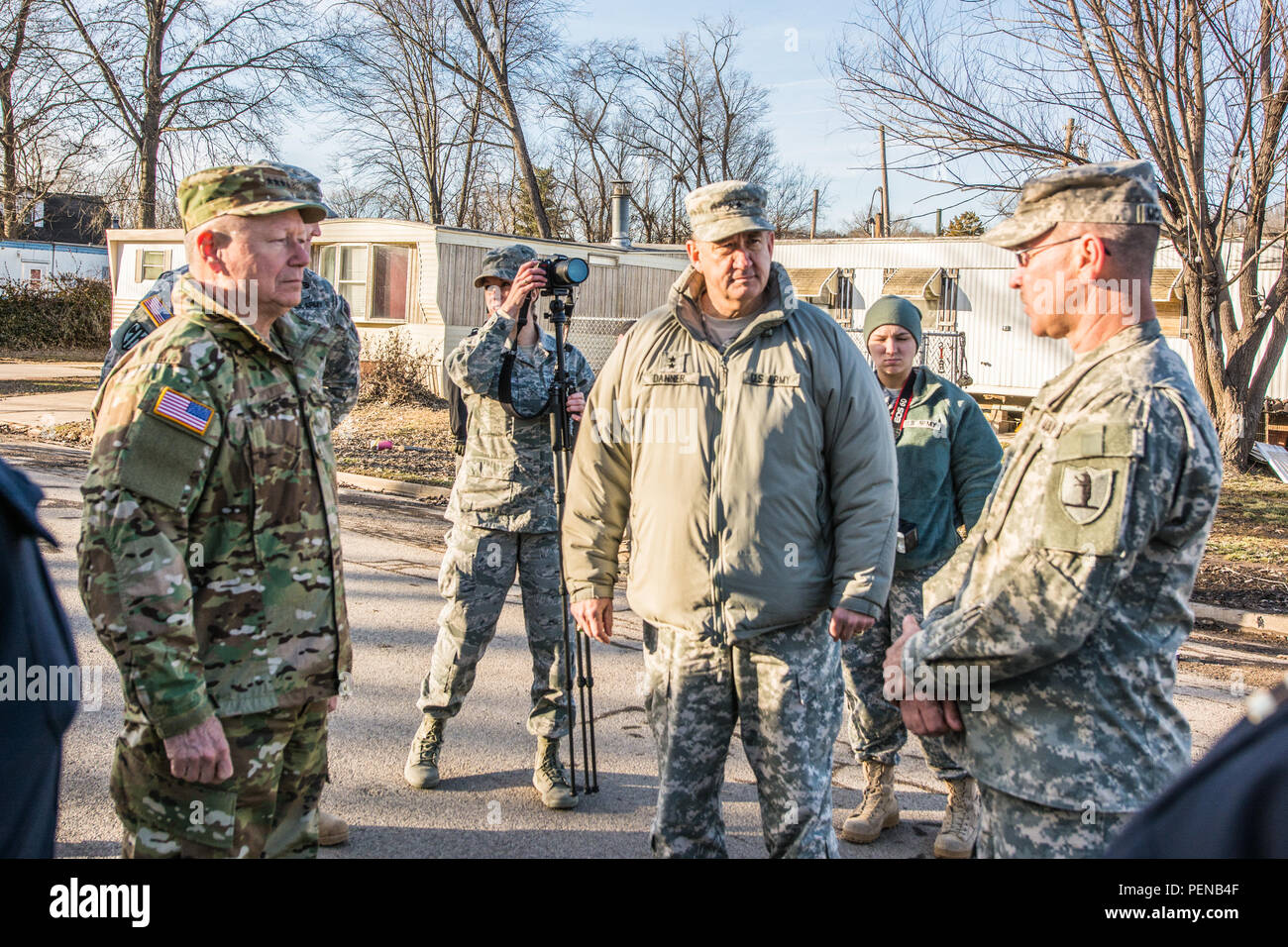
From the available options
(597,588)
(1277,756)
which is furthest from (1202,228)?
(1277,756)

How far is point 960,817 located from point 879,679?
1.98ft

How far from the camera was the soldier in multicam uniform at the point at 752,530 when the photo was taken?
3.00m

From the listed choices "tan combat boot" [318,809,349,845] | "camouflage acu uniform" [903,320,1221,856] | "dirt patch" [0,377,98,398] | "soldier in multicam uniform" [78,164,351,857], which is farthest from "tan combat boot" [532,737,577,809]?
"dirt patch" [0,377,98,398]

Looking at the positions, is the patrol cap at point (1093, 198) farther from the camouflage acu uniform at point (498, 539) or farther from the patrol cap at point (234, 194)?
the camouflage acu uniform at point (498, 539)

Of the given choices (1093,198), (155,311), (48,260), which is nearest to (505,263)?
(155,311)

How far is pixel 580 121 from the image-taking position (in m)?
38.9

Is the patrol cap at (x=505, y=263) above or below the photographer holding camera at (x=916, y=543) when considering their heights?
above

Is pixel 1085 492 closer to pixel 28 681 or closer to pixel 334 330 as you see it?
pixel 28 681

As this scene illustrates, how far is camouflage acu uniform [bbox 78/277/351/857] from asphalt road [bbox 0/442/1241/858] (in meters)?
1.39

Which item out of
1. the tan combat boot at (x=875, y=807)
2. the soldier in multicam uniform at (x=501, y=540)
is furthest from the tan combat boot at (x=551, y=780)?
the tan combat boot at (x=875, y=807)

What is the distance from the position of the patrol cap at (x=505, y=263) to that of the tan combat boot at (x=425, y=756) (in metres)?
2.00

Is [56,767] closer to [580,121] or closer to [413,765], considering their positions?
[413,765]

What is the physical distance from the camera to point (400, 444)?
15219 mm

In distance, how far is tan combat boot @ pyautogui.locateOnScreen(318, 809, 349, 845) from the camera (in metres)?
3.82
